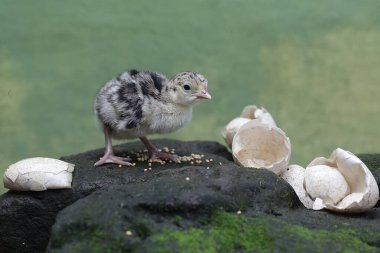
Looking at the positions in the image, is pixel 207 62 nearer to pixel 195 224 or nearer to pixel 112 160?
pixel 112 160

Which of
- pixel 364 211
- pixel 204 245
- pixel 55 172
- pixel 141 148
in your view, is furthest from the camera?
pixel 141 148

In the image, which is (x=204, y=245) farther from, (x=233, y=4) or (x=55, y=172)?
(x=233, y=4)

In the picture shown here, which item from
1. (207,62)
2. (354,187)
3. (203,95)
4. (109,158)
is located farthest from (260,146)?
(207,62)

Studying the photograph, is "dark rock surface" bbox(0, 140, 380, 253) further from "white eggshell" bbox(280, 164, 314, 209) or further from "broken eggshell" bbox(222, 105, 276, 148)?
"broken eggshell" bbox(222, 105, 276, 148)

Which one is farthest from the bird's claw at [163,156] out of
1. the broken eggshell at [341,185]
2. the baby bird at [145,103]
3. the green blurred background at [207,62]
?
the green blurred background at [207,62]

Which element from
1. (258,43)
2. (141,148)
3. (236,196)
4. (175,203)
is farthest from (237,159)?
(258,43)

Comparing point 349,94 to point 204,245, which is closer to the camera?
point 204,245

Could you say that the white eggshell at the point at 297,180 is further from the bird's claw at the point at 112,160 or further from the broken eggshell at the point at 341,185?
the bird's claw at the point at 112,160

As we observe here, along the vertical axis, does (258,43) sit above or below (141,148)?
above
